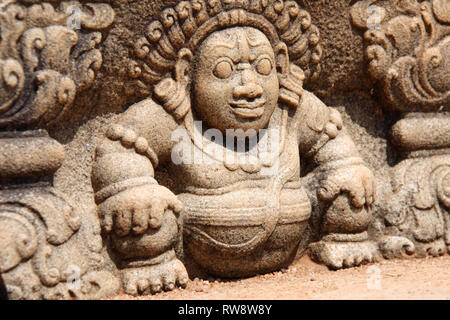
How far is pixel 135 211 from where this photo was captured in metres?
2.90

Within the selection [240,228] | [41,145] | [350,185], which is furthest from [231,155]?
[41,145]

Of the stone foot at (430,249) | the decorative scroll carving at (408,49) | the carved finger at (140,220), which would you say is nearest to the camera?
the carved finger at (140,220)

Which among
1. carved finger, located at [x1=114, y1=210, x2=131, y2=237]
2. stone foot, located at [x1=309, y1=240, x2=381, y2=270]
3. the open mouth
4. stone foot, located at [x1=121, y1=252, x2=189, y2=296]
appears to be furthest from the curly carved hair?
stone foot, located at [x1=309, y1=240, x2=381, y2=270]

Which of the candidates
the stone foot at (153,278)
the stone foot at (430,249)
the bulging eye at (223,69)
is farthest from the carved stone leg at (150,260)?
the stone foot at (430,249)

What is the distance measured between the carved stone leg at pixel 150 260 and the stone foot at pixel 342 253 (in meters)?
0.68

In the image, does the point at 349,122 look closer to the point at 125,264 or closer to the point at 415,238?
the point at 415,238

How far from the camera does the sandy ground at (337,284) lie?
9.62 ft

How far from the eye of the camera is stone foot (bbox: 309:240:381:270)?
10.9 feet

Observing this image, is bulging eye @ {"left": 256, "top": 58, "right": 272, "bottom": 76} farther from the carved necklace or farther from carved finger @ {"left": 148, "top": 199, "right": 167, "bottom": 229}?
carved finger @ {"left": 148, "top": 199, "right": 167, "bottom": 229}

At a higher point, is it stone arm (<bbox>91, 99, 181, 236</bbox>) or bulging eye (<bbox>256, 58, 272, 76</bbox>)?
bulging eye (<bbox>256, 58, 272, 76</bbox>)

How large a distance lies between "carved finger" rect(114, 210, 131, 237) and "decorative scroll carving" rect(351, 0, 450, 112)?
1354 mm

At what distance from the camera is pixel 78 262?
2854 millimetres

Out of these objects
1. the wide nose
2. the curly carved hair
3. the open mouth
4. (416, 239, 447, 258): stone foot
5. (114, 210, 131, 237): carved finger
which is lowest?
(416, 239, 447, 258): stone foot

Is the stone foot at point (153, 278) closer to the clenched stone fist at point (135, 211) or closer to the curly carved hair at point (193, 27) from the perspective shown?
the clenched stone fist at point (135, 211)
